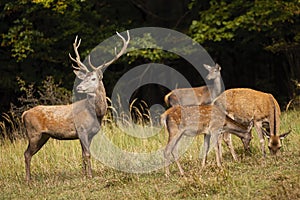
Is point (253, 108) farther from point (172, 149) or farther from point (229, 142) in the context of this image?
point (172, 149)

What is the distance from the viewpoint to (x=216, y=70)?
1327 centimetres

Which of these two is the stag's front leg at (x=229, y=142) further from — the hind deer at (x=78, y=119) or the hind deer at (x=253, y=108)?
the hind deer at (x=78, y=119)

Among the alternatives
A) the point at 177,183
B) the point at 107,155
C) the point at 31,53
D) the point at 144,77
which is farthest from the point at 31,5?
the point at 177,183

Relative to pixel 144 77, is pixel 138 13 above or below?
above

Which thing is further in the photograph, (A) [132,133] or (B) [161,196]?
(A) [132,133]

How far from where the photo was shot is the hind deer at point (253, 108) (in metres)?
9.08

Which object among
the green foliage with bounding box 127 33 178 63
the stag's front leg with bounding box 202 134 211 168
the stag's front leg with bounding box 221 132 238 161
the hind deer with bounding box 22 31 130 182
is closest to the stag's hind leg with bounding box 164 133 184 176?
the stag's front leg with bounding box 202 134 211 168

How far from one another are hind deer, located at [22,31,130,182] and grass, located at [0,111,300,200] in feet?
1.61

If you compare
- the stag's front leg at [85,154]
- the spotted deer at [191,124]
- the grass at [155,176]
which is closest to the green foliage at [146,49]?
the grass at [155,176]

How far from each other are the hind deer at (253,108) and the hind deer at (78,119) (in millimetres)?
1799

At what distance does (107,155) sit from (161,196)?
3.27 metres

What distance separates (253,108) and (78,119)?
250 cm

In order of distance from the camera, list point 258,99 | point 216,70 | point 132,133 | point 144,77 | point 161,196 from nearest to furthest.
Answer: point 161,196
point 258,99
point 132,133
point 216,70
point 144,77

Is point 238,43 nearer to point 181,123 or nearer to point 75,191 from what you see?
point 181,123
